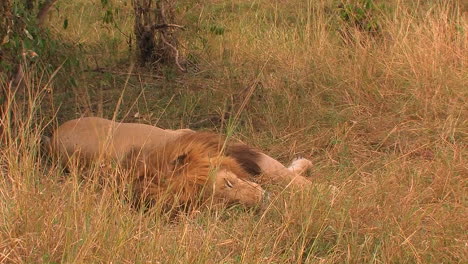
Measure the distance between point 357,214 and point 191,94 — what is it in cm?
239

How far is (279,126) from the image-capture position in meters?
4.98

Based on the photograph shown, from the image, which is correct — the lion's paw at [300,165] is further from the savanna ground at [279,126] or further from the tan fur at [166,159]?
the tan fur at [166,159]

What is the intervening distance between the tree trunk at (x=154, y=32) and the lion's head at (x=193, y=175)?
2.07 m

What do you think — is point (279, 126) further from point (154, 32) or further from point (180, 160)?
point (154, 32)

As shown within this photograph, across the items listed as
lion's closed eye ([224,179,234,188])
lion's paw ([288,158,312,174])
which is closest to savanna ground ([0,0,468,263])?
lion's paw ([288,158,312,174])

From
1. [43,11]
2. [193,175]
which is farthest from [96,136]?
[43,11]

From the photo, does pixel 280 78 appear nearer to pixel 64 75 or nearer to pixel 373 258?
pixel 64 75

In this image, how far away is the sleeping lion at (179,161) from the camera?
3693 millimetres

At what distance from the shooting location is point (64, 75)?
5000mm

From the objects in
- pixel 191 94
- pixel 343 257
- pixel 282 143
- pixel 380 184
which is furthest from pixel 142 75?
pixel 343 257

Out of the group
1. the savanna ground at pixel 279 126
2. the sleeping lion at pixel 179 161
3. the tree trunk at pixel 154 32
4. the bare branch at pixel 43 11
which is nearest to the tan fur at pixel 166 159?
the sleeping lion at pixel 179 161

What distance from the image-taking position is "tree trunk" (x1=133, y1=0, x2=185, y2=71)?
606 cm

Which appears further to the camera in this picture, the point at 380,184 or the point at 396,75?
the point at 396,75

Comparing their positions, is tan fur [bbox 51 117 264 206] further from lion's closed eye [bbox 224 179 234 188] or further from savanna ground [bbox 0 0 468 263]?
savanna ground [bbox 0 0 468 263]
